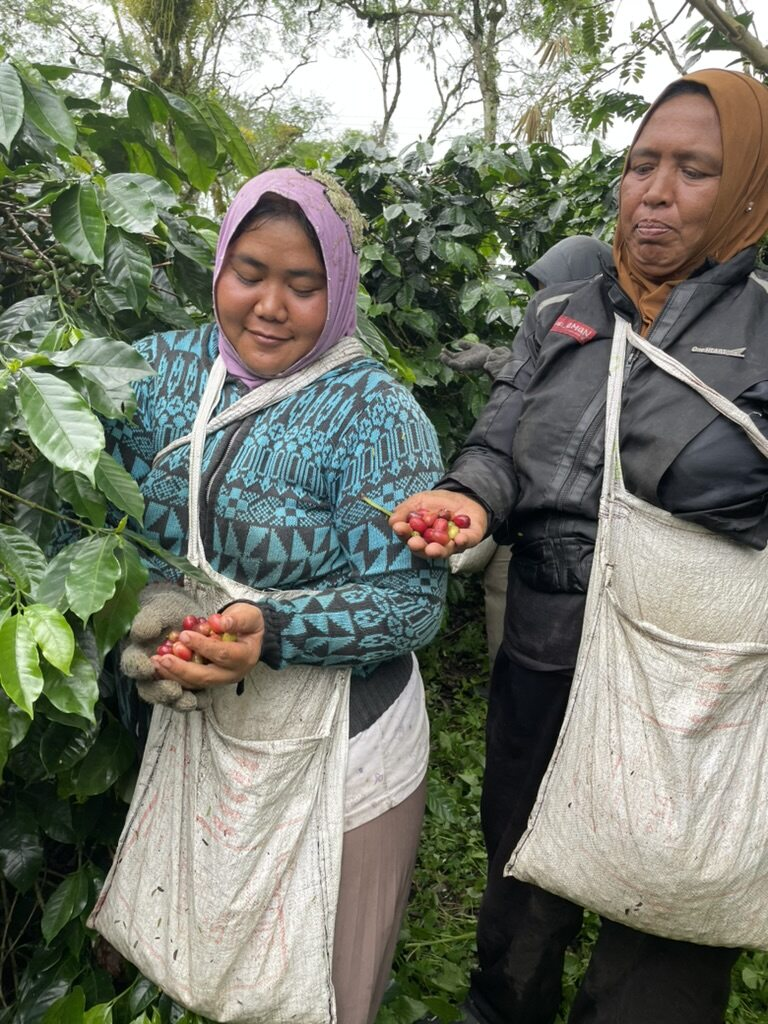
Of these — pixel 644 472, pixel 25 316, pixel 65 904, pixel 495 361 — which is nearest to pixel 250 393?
pixel 25 316

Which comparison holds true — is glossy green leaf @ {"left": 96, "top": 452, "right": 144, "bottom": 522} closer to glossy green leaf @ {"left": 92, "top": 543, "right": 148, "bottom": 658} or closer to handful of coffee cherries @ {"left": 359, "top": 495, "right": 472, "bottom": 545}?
glossy green leaf @ {"left": 92, "top": 543, "right": 148, "bottom": 658}

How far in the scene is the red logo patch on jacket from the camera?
1.43 meters

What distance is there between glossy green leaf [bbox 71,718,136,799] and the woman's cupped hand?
55 cm

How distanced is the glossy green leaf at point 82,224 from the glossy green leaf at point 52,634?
47 centimetres

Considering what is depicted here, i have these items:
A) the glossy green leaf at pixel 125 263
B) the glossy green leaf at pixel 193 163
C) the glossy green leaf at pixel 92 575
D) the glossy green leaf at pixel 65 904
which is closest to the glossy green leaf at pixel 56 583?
the glossy green leaf at pixel 92 575

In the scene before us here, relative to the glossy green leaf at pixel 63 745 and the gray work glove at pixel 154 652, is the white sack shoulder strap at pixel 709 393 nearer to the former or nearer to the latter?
the gray work glove at pixel 154 652

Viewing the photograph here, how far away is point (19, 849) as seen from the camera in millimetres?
1403

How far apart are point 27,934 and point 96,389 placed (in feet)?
3.70

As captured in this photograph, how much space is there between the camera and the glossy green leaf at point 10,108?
→ 111 centimetres

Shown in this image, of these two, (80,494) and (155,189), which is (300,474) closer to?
(80,494)

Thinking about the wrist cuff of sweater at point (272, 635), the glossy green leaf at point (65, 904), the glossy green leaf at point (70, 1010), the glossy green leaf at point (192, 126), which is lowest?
the glossy green leaf at point (70, 1010)

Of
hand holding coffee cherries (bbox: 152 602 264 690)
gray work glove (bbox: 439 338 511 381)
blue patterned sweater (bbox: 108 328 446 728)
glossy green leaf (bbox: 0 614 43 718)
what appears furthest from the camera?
gray work glove (bbox: 439 338 511 381)

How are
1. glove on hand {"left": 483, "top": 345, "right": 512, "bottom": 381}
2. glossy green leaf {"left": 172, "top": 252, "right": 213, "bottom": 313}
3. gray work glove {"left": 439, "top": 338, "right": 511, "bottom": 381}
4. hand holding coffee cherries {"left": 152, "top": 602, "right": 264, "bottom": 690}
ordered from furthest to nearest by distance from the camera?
gray work glove {"left": 439, "top": 338, "right": 511, "bottom": 381}
glove on hand {"left": 483, "top": 345, "right": 512, "bottom": 381}
glossy green leaf {"left": 172, "top": 252, "right": 213, "bottom": 313}
hand holding coffee cherries {"left": 152, "top": 602, "right": 264, "bottom": 690}

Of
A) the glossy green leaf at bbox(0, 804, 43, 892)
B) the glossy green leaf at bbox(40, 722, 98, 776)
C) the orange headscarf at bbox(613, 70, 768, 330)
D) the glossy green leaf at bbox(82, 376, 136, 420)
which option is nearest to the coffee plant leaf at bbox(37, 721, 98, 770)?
the glossy green leaf at bbox(40, 722, 98, 776)
